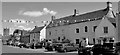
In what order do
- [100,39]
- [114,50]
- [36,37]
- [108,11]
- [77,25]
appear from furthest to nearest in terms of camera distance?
[36,37], [77,25], [108,11], [100,39], [114,50]

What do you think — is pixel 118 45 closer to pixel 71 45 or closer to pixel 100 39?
pixel 71 45

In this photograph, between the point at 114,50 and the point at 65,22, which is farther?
the point at 65,22

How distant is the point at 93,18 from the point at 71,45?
9.67 metres

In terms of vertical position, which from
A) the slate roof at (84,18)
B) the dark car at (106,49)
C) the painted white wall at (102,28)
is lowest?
the dark car at (106,49)

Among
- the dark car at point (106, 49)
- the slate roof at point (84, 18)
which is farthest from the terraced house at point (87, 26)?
the dark car at point (106, 49)

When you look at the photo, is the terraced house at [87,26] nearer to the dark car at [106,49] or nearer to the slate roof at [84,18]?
the slate roof at [84,18]

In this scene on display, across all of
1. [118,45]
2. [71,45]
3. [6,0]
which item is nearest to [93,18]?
[71,45]

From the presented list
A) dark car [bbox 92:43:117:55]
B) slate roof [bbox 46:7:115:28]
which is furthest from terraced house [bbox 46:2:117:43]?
dark car [bbox 92:43:117:55]

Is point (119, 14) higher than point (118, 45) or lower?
higher

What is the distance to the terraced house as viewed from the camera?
27234 millimetres

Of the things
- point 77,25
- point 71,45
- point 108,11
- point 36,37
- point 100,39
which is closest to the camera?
point 71,45

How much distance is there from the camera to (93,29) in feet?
97.8

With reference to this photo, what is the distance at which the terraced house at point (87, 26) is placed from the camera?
27234 mm

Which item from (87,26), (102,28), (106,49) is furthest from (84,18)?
(106,49)
